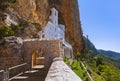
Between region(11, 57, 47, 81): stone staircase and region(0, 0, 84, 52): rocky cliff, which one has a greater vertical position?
region(0, 0, 84, 52): rocky cliff

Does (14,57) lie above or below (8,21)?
below

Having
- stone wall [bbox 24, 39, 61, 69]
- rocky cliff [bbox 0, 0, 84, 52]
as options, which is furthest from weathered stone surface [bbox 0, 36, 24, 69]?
rocky cliff [bbox 0, 0, 84, 52]

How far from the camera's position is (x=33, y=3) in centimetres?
3897

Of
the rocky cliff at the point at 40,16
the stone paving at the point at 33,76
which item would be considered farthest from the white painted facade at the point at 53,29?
the stone paving at the point at 33,76

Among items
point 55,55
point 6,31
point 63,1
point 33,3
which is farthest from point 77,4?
point 55,55

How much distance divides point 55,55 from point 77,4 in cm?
4675

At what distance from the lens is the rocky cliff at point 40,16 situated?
31922mm

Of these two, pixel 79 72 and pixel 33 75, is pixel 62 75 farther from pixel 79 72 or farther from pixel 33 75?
pixel 79 72

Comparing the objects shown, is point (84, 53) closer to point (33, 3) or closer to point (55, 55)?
point (33, 3)

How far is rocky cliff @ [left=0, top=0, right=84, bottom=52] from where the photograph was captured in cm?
3192

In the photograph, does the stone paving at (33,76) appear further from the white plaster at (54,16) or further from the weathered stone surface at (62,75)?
the white plaster at (54,16)

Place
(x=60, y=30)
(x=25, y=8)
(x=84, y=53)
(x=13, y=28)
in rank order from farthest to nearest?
(x=84, y=53)
(x=60, y=30)
(x=25, y=8)
(x=13, y=28)

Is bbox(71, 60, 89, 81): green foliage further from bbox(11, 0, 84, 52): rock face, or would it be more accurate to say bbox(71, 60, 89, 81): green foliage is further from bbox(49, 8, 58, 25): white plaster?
bbox(49, 8, 58, 25): white plaster

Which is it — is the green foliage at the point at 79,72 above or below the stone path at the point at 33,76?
below
